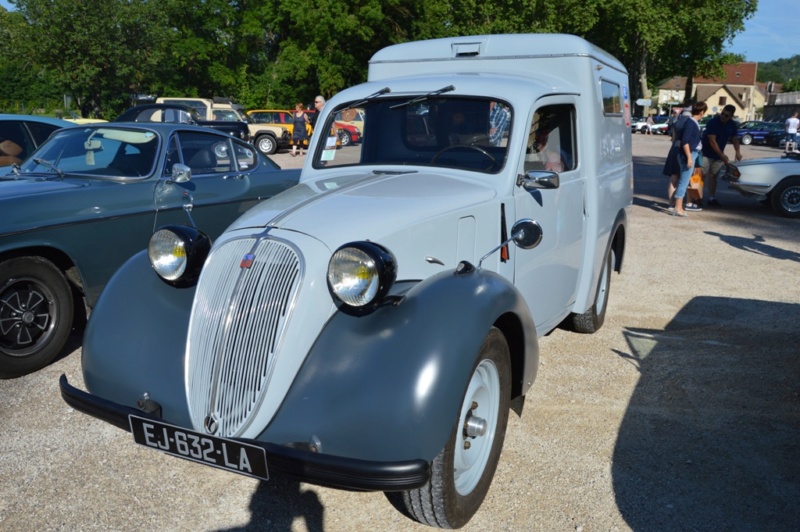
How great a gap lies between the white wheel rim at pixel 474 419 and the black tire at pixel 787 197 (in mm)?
11114

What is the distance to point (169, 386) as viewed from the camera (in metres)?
3.09

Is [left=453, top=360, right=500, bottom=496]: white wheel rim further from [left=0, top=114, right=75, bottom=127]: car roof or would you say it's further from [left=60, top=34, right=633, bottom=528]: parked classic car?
[left=0, top=114, right=75, bottom=127]: car roof

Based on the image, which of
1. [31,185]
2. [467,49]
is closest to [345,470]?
[467,49]

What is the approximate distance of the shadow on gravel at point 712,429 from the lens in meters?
3.41

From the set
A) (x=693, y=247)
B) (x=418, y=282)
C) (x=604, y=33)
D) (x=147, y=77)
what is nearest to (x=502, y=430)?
(x=418, y=282)

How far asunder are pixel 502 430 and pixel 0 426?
9.72 ft

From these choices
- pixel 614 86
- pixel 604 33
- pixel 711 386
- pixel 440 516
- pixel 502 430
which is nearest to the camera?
pixel 440 516

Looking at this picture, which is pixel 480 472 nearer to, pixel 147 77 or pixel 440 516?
pixel 440 516

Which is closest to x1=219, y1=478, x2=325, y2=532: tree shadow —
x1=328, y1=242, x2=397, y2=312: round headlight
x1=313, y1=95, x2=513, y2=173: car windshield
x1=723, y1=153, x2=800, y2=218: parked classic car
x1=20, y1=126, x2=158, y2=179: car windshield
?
x1=328, y1=242, x2=397, y2=312: round headlight

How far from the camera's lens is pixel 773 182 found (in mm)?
12602

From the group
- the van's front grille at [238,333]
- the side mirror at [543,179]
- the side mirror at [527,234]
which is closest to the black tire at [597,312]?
the side mirror at [543,179]

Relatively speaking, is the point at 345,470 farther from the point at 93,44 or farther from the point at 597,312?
the point at 93,44

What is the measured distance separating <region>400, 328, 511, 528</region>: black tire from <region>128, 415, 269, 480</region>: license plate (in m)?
0.70

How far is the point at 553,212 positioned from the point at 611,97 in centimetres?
180
